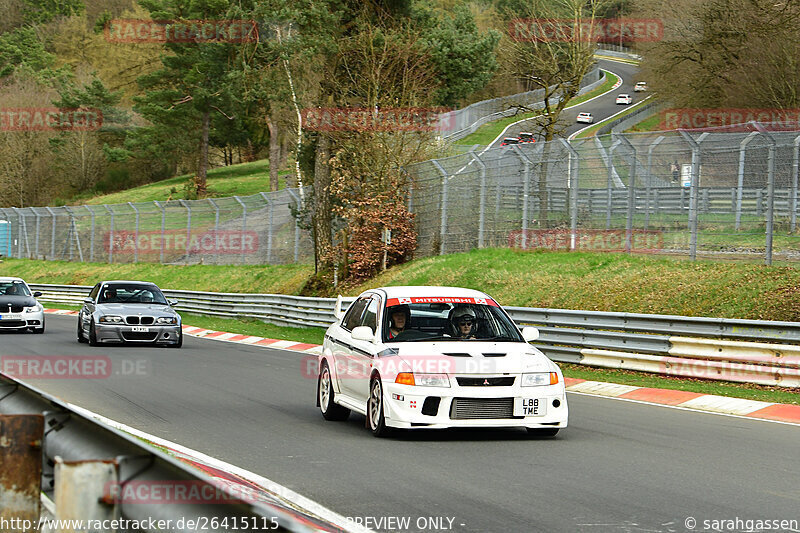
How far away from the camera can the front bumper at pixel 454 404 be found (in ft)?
32.1

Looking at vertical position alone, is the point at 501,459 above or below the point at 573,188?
below

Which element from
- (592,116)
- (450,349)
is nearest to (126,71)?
(592,116)

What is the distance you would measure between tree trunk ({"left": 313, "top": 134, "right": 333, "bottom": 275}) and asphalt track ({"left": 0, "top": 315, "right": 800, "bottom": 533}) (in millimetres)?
18710

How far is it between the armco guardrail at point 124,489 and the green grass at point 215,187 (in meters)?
68.5

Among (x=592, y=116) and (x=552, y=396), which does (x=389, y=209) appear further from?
(x=592, y=116)

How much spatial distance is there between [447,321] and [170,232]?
38629mm

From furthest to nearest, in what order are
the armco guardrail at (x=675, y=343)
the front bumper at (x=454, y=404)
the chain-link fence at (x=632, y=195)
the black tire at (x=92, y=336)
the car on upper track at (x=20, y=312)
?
1. the car on upper track at (x=20, y=312)
2. the black tire at (x=92, y=336)
3. the chain-link fence at (x=632, y=195)
4. the armco guardrail at (x=675, y=343)
5. the front bumper at (x=454, y=404)

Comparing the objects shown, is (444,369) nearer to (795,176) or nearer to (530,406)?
(530,406)

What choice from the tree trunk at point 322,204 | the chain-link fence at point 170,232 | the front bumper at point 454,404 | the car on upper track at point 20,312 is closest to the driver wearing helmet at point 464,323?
the front bumper at point 454,404

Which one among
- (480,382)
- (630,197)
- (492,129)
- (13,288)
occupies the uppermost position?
(492,129)

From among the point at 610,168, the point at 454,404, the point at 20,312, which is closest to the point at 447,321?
the point at 454,404

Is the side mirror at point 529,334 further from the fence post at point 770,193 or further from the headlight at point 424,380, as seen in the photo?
the fence post at point 770,193

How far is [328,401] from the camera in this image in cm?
1180

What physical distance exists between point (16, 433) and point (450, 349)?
6.14 meters
